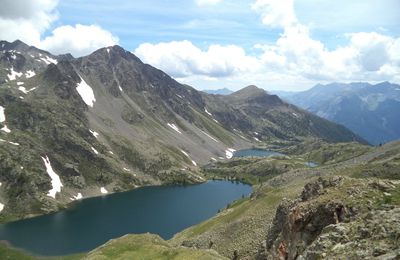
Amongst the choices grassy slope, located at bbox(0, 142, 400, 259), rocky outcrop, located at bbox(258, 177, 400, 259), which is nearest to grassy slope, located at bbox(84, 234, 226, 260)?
grassy slope, located at bbox(0, 142, 400, 259)

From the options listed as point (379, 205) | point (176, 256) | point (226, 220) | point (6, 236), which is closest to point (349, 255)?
point (379, 205)

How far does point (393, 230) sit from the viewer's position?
2375 cm

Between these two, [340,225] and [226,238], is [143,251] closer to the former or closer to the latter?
[226,238]

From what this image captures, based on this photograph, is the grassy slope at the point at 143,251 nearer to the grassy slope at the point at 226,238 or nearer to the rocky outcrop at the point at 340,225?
the grassy slope at the point at 226,238

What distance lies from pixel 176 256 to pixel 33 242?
12314cm

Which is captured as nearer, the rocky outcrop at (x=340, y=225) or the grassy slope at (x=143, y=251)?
the rocky outcrop at (x=340, y=225)

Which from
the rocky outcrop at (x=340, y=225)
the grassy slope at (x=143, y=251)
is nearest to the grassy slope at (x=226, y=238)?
the grassy slope at (x=143, y=251)

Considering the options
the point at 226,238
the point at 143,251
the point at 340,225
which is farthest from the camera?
the point at 226,238

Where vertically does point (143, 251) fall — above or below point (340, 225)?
below

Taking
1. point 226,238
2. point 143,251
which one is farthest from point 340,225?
point 226,238

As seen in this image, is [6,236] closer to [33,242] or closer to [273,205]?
[33,242]

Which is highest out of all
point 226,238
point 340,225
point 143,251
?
point 340,225

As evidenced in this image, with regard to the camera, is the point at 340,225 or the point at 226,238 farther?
the point at 226,238

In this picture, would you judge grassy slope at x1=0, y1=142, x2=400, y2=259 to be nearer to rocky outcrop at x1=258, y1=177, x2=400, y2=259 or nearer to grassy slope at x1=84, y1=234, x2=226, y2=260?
grassy slope at x1=84, y1=234, x2=226, y2=260
